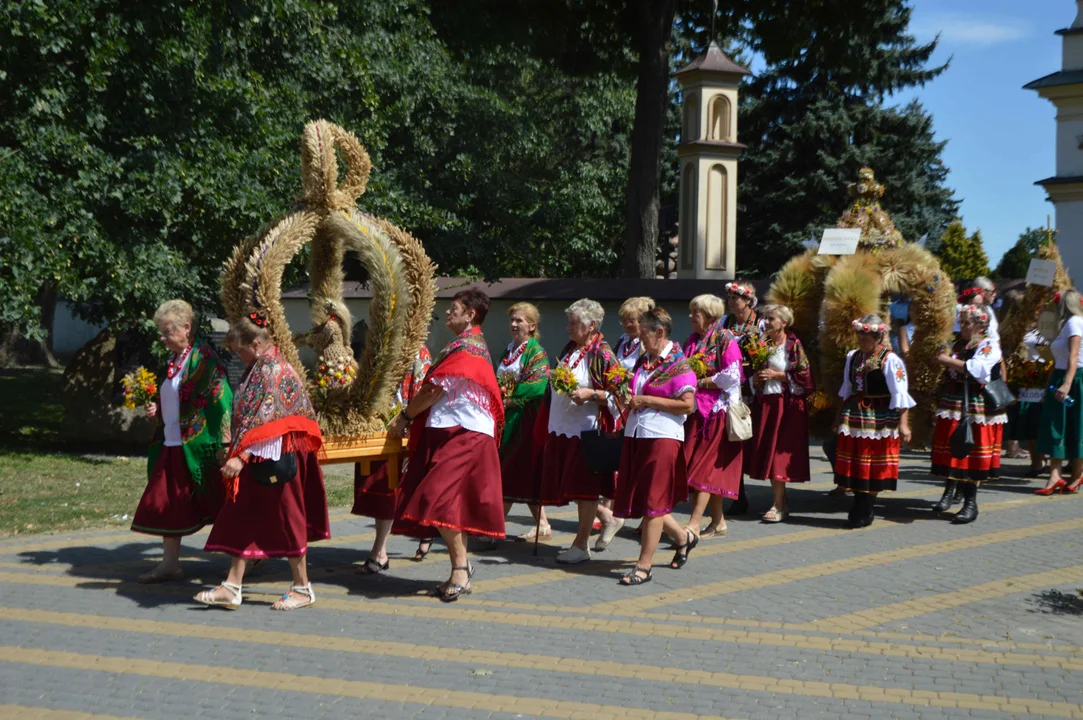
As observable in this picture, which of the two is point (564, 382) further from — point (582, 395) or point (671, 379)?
point (671, 379)

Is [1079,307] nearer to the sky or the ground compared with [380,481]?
nearer to the sky

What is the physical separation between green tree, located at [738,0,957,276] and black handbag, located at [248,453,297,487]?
77.0ft

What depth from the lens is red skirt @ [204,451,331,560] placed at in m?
7.15

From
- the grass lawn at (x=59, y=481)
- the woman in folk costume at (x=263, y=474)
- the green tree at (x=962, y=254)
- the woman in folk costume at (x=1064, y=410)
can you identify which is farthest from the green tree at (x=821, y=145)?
the woman in folk costume at (x=263, y=474)

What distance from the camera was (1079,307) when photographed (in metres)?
11.9

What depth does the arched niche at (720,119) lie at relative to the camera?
78.2ft

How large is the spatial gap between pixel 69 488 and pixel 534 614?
6.57m

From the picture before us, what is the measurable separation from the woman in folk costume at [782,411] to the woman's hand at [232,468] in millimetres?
4719

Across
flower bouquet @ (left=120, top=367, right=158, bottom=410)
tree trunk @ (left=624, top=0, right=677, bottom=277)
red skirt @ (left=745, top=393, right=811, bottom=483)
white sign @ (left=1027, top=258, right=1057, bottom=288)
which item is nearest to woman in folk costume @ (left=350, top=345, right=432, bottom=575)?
flower bouquet @ (left=120, top=367, right=158, bottom=410)

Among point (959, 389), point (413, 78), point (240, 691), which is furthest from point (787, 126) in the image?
point (240, 691)

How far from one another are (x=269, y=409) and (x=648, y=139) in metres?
15.5

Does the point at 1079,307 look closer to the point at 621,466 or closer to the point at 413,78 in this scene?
the point at 621,466

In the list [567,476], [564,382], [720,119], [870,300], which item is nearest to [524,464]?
[567,476]

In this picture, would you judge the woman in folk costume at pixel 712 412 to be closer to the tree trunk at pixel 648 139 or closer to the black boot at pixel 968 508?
the black boot at pixel 968 508
